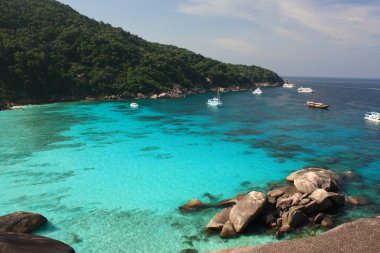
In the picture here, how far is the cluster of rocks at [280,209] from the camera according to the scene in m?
22.3

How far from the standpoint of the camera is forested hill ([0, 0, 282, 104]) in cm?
9612

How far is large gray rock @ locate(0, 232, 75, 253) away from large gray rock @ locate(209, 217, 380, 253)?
943 cm

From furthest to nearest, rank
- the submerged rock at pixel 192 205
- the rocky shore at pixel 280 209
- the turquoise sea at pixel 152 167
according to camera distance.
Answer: the submerged rock at pixel 192 205
the turquoise sea at pixel 152 167
the rocky shore at pixel 280 209

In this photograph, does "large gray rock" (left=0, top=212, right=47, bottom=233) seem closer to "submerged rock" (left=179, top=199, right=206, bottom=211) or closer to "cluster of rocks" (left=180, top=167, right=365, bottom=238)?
"submerged rock" (left=179, top=199, right=206, bottom=211)

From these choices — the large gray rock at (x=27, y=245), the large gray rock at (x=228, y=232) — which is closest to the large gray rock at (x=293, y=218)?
the large gray rock at (x=228, y=232)

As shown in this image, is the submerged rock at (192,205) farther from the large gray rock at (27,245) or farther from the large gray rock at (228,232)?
the large gray rock at (27,245)

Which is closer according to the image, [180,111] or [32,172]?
[32,172]

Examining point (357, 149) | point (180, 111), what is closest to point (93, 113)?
point (180, 111)

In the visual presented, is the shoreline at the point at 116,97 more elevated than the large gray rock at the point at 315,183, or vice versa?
the shoreline at the point at 116,97

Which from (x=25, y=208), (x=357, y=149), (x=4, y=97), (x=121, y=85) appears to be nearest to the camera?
(x=25, y=208)

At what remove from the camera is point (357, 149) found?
47781 mm

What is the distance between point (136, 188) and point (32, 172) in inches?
529

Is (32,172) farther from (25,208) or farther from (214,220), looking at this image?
(214,220)

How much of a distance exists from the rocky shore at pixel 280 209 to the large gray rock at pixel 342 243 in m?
5.25
